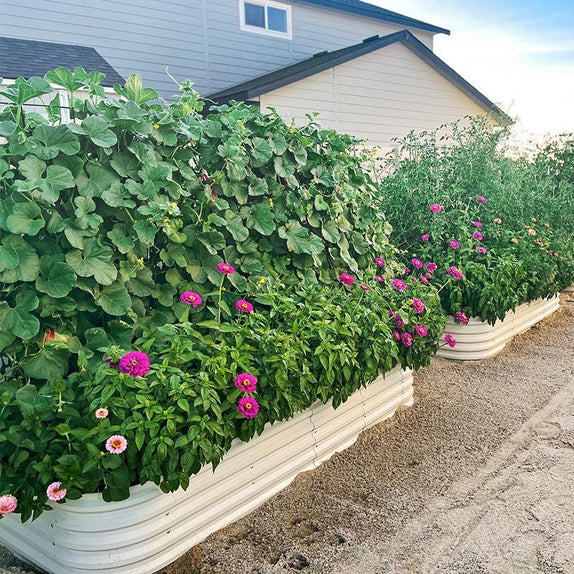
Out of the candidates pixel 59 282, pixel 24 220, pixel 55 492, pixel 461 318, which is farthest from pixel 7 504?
pixel 461 318

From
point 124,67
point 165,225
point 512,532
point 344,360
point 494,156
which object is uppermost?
point 124,67

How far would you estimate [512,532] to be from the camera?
1.89m

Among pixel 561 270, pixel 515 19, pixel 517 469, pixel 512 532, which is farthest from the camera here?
pixel 515 19

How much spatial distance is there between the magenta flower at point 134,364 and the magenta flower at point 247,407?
13.0 inches

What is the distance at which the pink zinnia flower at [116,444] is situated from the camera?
59.4 inches

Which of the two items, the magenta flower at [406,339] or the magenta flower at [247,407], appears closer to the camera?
the magenta flower at [247,407]

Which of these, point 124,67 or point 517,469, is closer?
point 517,469

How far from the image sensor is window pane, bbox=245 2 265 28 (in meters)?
8.63

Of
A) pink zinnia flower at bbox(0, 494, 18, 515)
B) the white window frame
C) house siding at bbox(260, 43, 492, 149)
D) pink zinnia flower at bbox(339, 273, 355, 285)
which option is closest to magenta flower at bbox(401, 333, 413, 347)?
pink zinnia flower at bbox(339, 273, 355, 285)

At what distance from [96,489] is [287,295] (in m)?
1.15

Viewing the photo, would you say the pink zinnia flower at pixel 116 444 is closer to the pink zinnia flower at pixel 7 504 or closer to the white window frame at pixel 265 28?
the pink zinnia flower at pixel 7 504

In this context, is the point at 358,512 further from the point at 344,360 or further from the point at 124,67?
the point at 124,67

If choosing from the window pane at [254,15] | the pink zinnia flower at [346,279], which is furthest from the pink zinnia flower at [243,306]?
the window pane at [254,15]

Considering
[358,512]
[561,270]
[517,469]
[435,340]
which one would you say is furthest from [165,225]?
[561,270]
